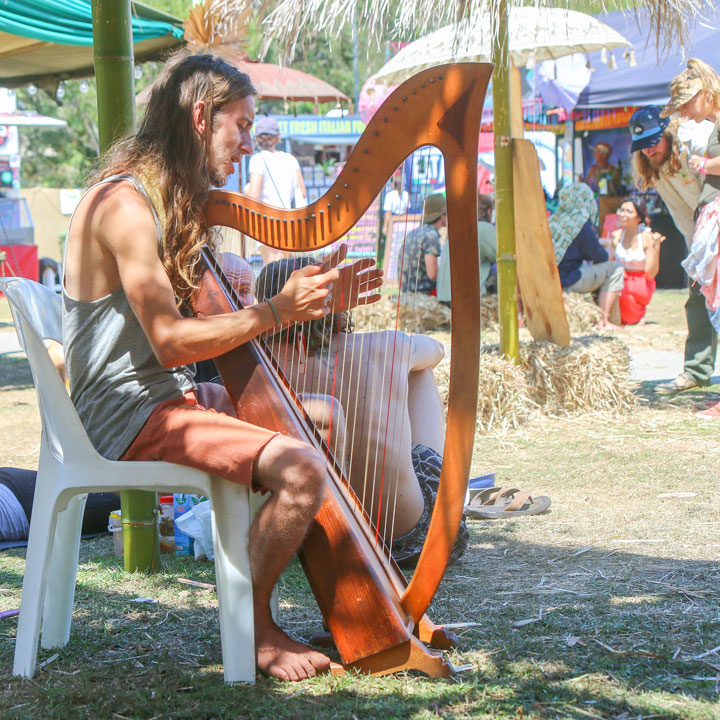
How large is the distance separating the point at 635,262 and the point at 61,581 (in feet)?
24.7

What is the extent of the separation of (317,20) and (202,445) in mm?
3768

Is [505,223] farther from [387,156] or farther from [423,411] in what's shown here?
[387,156]

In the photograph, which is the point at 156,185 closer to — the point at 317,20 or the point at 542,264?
the point at 317,20

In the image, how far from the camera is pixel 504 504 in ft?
13.1

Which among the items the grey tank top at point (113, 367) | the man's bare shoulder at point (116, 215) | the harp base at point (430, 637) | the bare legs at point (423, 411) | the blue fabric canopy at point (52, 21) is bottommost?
the harp base at point (430, 637)

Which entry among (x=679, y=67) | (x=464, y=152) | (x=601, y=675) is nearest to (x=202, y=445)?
(x=464, y=152)

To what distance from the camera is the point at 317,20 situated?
17.7 ft

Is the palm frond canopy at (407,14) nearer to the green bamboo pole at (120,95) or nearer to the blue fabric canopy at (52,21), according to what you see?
the green bamboo pole at (120,95)

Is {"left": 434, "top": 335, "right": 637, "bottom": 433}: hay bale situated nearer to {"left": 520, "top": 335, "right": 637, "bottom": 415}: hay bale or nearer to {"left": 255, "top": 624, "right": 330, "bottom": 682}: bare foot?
{"left": 520, "top": 335, "right": 637, "bottom": 415}: hay bale

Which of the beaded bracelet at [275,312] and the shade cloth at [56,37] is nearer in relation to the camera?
the beaded bracelet at [275,312]

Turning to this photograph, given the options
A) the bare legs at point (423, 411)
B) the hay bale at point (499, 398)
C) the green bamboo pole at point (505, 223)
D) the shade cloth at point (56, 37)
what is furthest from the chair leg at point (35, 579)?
the shade cloth at point (56, 37)

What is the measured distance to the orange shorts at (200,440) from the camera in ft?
7.26

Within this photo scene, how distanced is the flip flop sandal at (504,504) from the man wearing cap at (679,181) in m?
2.58

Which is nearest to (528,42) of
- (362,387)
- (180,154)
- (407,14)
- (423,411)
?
(407,14)
